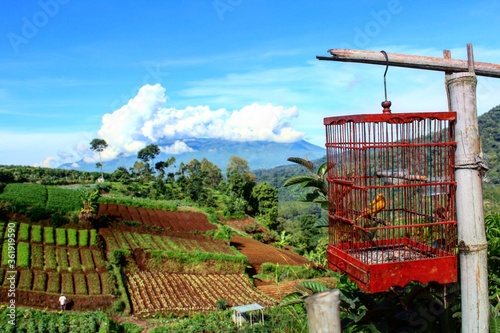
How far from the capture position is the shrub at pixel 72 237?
16555mm

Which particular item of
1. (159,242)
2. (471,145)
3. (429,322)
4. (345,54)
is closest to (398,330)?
(429,322)

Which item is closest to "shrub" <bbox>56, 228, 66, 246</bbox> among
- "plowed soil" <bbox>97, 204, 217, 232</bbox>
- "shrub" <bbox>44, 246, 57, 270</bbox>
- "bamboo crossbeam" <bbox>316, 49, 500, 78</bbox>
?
"shrub" <bbox>44, 246, 57, 270</bbox>

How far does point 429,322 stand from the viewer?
9.33ft

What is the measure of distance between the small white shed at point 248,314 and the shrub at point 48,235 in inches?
341

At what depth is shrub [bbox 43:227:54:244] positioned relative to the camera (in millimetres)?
16013

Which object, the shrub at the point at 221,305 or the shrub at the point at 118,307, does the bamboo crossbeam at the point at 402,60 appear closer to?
the shrub at the point at 221,305

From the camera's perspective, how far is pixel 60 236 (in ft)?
54.8

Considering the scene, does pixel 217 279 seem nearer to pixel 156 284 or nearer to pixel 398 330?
pixel 156 284

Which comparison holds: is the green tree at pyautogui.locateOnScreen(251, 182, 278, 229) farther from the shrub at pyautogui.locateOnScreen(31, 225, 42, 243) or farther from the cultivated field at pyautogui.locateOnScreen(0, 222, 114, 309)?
the shrub at pyautogui.locateOnScreen(31, 225, 42, 243)

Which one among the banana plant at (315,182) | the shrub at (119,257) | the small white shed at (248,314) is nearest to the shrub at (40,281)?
the shrub at (119,257)

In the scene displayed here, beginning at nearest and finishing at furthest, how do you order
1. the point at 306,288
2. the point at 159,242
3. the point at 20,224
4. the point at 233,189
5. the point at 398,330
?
the point at 398,330 → the point at 306,288 → the point at 20,224 → the point at 159,242 → the point at 233,189

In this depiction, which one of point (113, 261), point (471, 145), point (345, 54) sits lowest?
point (113, 261)

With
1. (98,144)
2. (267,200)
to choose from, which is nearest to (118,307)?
(267,200)

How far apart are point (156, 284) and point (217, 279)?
2.67 m
